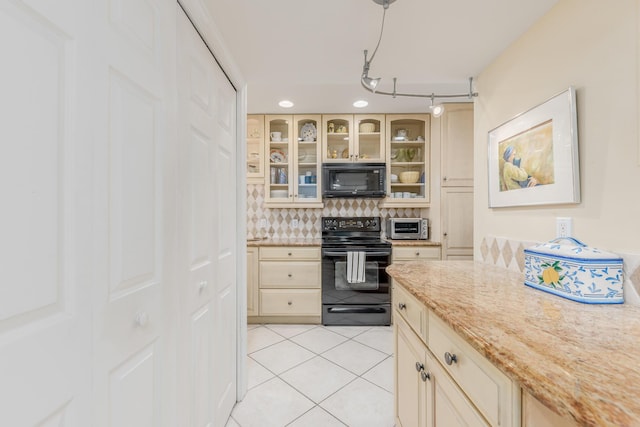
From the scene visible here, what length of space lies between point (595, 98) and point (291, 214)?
286 centimetres

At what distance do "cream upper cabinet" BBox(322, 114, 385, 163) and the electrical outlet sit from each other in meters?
2.10

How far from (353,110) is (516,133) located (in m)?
1.90

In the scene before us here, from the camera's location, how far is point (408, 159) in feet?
10.6

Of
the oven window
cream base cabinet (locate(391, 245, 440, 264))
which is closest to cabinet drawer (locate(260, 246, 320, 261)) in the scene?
the oven window

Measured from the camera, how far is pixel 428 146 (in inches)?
124

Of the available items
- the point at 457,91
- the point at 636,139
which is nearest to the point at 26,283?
the point at 636,139

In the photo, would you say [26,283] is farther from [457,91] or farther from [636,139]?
[457,91]

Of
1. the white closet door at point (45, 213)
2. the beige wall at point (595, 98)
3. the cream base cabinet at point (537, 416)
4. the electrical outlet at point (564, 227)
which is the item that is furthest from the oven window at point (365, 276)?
the white closet door at point (45, 213)

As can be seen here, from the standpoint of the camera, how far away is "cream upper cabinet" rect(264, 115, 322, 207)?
3.19 m

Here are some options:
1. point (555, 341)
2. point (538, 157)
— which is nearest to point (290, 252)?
point (538, 157)

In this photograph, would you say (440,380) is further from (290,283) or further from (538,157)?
(290,283)

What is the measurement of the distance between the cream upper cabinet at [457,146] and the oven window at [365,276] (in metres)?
1.19

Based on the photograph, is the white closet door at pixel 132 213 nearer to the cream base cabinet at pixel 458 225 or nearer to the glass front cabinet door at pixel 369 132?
the glass front cabinet door at pixel 369 132

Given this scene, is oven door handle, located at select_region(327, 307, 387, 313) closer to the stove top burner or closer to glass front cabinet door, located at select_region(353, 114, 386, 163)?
the stove top burner
